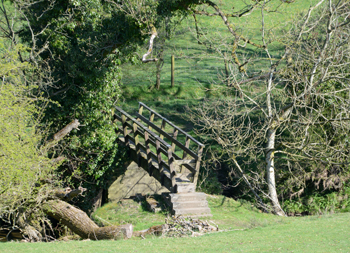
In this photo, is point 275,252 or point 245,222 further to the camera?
point 245,222

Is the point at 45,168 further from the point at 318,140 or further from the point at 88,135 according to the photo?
the point at 318,140

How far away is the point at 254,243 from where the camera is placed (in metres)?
8.18

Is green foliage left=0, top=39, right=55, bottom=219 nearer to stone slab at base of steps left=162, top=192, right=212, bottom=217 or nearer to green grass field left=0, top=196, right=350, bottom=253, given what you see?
green grass field left=0, top=196, right=350, bottom=253

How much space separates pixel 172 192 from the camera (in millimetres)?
13188

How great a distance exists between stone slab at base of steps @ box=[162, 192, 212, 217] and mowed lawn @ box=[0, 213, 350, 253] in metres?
2.59

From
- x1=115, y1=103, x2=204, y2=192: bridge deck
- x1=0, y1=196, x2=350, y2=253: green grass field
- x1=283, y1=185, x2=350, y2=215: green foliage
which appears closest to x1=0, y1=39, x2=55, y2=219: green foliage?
x1=0, y1=196, x2=350, y2=253: green grass field

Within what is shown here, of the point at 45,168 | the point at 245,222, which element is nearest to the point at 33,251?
the point at 45,168

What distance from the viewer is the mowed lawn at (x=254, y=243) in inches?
301

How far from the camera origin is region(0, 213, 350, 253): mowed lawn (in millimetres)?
7640

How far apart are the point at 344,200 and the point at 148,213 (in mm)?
9626

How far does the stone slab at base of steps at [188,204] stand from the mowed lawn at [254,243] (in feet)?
8.49

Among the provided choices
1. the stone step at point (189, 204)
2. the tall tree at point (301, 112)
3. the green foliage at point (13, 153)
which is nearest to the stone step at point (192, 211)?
the stone step at point (189, 204)

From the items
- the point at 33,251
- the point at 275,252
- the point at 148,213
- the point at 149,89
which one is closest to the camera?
the point at 275,252

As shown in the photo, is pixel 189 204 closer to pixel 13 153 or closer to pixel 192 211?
pixel 192 211
